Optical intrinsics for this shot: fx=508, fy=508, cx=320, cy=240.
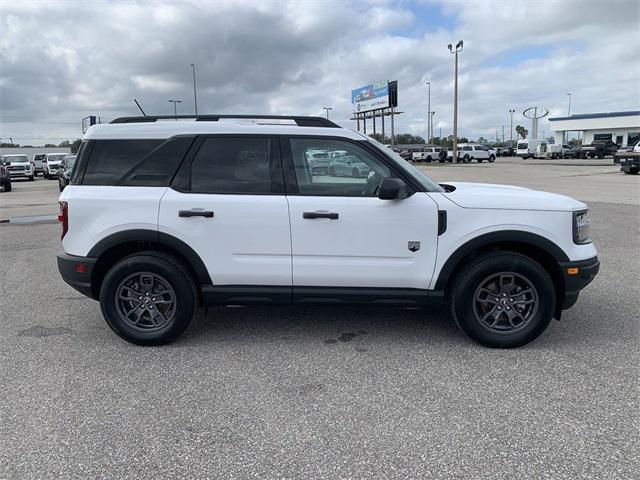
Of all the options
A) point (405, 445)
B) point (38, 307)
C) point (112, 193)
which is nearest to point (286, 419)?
point (405, 445)

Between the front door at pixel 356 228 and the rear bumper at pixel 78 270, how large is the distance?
1727mm

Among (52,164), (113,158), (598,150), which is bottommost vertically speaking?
(113,158)

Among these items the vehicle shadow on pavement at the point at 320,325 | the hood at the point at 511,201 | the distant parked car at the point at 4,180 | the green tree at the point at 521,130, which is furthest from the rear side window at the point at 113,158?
the green tree at the point at 521,130

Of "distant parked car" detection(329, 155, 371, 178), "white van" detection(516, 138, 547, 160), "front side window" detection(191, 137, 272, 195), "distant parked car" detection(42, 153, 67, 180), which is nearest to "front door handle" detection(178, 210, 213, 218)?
"front side window" detection(191, 137, 272, 195)

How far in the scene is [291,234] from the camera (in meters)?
4.07

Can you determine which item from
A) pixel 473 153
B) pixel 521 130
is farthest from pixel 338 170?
pixel 521 130

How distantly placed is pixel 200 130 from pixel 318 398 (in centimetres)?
236

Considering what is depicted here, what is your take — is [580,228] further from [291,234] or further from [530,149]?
[530,149]

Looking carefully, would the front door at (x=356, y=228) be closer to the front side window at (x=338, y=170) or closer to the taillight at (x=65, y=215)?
the front side window at (x=338, y=170)

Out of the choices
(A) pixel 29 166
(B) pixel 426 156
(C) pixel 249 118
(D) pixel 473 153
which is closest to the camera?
(C) pixel 249 118

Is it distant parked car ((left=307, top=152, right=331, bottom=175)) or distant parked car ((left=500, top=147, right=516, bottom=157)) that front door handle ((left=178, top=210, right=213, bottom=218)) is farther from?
distant parked car ((left=500, top=147, right=516, bottom=157))

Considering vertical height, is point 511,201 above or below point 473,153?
below

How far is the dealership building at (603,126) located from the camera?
212 feet

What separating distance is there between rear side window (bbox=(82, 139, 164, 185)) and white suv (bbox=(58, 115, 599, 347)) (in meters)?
0.01
